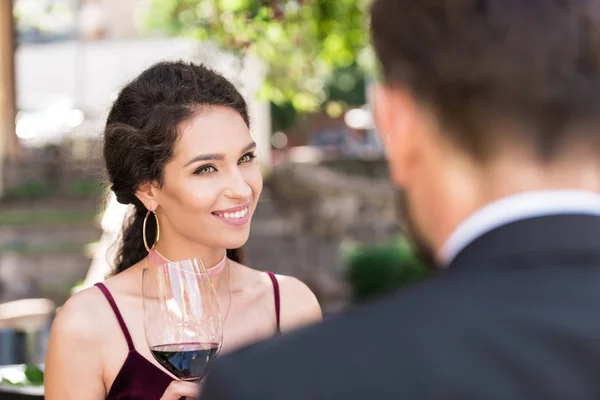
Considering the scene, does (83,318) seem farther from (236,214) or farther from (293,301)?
(293,301)

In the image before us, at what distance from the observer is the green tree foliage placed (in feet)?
16.6

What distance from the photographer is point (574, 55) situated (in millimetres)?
970

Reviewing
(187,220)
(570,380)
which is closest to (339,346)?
(570,380)

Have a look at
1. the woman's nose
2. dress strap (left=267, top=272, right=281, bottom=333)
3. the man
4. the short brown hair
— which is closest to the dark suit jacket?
the man

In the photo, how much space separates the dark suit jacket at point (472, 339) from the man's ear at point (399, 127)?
130 mm

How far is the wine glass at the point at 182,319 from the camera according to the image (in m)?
2.21

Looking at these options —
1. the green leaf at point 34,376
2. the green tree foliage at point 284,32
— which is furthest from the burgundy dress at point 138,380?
the green tree foliage at point 284,32

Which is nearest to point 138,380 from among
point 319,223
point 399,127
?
point 399,127

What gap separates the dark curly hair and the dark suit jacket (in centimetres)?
182

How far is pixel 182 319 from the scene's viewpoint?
2.23 metres

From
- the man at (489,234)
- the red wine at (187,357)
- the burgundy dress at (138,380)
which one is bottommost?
the burgundy dress at (138,380)

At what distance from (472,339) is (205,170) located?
1843 mm

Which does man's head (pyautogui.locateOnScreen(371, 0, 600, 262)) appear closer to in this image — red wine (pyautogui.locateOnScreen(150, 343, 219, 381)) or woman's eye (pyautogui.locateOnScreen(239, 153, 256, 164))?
red wine (pyautogui.locateOnScreen(150, 343, 219, 381))

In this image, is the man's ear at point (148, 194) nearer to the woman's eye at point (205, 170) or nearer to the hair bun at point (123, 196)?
the hair bun at point (123, 196)
